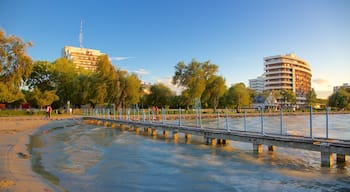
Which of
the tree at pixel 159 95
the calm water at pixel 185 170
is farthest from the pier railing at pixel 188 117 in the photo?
the tree at pixel 159 95

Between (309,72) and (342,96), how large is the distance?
44777 millimetres

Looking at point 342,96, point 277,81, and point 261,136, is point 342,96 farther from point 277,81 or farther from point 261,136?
point 261,136

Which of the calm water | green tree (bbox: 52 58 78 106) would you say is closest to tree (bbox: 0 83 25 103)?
green tree (bbox: 52 58 78 106)

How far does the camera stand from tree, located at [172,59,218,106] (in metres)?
57.1

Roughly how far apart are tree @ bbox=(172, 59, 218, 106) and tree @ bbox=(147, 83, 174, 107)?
27.6 feet

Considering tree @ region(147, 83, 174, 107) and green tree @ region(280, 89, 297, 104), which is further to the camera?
green tree @ region(280, 89, 297, 104)

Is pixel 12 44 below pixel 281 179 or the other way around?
the other way around

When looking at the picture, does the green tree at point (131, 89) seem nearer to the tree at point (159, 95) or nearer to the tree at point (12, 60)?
the tree at point (159, 95)

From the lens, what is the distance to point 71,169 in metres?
10.1

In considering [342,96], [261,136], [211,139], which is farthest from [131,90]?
[342,96]

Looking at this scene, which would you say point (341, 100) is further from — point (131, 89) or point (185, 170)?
point (185, 170)

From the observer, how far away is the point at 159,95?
6862 centimetres

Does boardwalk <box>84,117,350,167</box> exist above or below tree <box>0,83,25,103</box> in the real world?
below

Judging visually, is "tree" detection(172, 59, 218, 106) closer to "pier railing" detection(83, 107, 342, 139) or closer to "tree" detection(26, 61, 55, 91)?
"pier railing" detection(83, 107, 342, 139)
